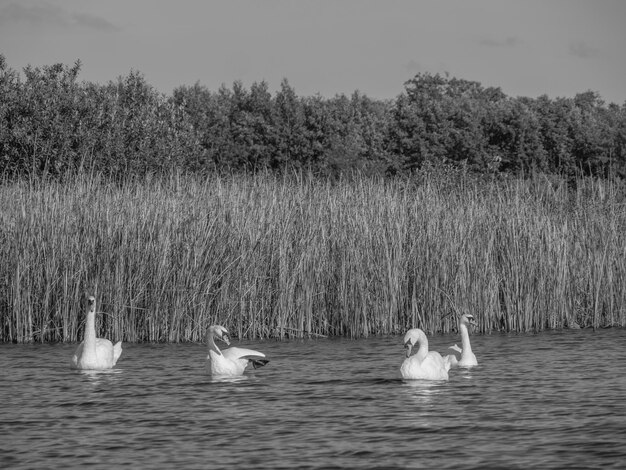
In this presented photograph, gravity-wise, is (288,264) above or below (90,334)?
above

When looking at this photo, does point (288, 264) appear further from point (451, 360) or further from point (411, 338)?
point (411, 338)

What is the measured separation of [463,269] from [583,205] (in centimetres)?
383

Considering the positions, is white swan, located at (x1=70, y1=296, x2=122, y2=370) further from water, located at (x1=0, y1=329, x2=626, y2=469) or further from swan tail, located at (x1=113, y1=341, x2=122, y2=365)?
water, located at (x1=0, y1=329, x2=626, y2=469)

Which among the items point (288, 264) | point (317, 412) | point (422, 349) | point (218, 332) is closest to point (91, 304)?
point (218, 332)

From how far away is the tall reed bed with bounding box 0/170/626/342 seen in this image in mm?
18859

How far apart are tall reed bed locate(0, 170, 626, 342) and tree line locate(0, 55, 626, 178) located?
374 inches

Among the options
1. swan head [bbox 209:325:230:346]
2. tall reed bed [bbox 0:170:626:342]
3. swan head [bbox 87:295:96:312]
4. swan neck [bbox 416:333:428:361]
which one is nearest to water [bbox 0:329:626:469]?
swan neck [bbox 416:333:428:361]

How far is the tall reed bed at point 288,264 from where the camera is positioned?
61.9ft

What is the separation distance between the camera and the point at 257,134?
5453 cm

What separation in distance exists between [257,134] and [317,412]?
141ft

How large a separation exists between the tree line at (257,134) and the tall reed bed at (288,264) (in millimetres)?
9505

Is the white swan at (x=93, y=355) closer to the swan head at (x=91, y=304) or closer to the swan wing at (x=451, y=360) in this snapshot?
the swan head at (x=91, y=304)

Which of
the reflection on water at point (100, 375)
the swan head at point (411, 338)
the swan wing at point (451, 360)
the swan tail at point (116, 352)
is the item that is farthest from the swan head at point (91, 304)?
the swan wing at point (451, 360)

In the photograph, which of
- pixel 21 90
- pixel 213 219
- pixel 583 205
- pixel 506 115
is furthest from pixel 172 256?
pixel 506 115
